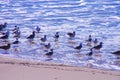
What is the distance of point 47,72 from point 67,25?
716 cm

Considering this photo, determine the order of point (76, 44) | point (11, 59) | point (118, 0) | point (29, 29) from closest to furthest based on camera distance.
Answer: point (11, 59) < point (76, 44) < point (29, 29) < point (118, 0)

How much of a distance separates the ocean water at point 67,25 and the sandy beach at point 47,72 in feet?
3.96

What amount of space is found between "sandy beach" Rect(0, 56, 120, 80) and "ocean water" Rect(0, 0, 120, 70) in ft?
3.96

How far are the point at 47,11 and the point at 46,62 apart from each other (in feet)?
27.1

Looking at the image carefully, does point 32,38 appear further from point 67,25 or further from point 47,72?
point 47,72

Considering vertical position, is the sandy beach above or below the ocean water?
below

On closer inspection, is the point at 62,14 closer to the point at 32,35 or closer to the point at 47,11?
the point at 47,11

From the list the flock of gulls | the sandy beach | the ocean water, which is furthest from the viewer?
the flock of gulls

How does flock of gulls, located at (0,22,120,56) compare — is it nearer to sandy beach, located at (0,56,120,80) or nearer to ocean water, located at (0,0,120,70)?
ocean water, located at (0,0,120,70)

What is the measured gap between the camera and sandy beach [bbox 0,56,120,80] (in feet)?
33.7

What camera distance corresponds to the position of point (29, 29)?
17.4 metres

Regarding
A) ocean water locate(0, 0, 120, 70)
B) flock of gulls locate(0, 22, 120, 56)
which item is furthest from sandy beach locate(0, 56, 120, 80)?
flock of gulls locate(0, 22, 120, 56)

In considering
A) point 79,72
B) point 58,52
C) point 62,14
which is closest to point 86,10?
point 62,14

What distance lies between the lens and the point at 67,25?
1769 centimetres
